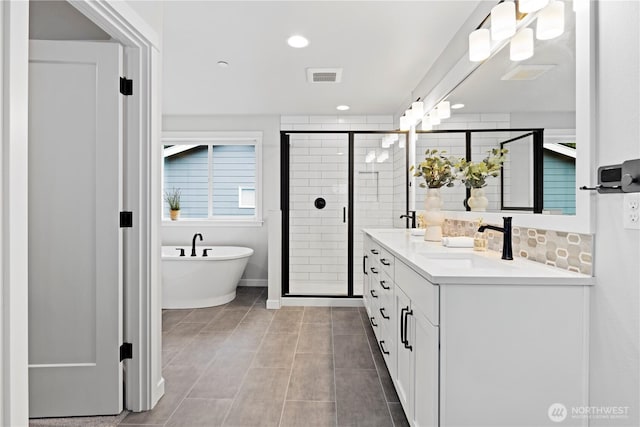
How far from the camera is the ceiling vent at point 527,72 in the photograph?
1.67 meters

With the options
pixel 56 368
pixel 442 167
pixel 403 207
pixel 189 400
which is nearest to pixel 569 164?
pixel 442 167

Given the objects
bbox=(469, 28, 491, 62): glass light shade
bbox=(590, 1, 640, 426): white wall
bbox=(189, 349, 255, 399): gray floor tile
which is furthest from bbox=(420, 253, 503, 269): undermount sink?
bbox=(189, 349, 255, 399): gray floor tile

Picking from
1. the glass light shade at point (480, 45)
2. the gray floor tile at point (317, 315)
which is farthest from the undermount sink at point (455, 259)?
the gray floor tile at point (317, 315)

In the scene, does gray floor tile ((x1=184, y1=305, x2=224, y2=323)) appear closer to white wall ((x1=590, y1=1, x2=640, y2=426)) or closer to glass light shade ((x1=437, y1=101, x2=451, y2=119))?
glass light shade ((x1=437, y1=101, x2=451, y2=119))

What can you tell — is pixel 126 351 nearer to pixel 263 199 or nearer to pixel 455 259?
pixel 455 259

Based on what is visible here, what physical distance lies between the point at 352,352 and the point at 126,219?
186 centimetres

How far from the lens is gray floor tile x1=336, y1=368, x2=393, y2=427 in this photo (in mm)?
1982

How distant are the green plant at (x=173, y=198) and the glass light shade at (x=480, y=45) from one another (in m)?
4.38

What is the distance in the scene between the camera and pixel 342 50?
Result: 9.87 ft

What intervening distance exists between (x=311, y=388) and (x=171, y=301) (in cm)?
239

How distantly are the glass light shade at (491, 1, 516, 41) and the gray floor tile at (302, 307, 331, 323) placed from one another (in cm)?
280

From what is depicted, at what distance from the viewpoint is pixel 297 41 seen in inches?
112

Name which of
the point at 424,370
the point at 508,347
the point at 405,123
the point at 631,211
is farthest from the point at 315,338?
the point at 631,211

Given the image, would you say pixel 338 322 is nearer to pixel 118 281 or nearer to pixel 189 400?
pixel 189 400
